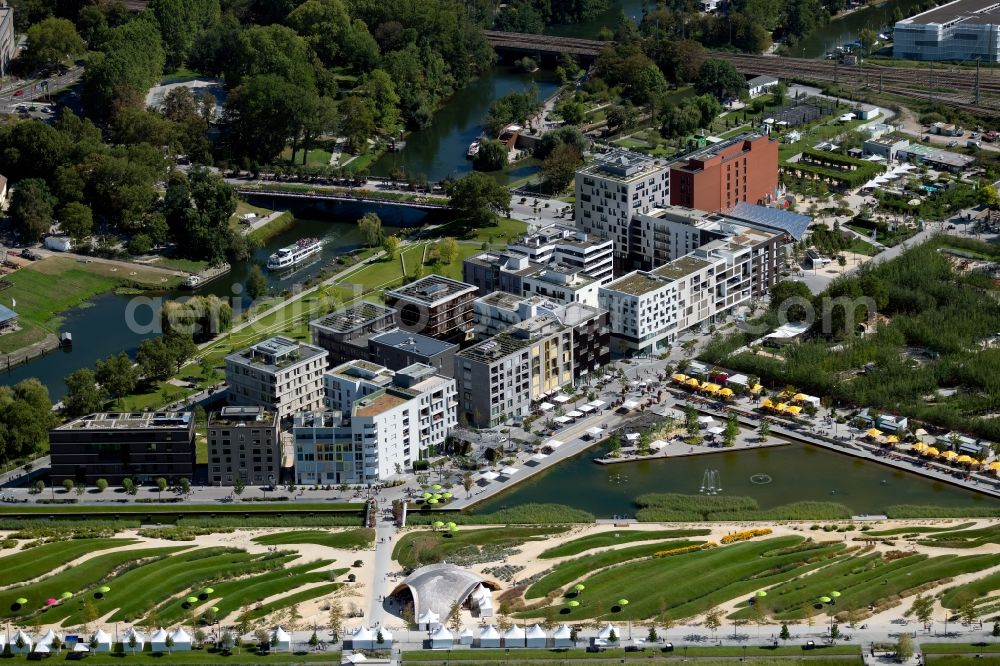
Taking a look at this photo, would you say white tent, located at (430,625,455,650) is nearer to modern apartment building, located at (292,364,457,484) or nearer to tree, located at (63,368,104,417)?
modern apartment building, located at (292,364,457,484)

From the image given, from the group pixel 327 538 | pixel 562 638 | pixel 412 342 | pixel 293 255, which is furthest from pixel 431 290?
pixel 562 638

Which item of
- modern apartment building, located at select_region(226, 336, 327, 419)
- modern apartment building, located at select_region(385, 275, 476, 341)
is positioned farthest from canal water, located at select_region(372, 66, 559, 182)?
modern apartment building, located at select_region(226, 336, 327, 419)

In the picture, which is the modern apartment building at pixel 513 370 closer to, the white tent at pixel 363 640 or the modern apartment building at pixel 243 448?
the modern apartment building at pixel 243 448

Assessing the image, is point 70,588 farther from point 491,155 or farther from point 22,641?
point 491,155

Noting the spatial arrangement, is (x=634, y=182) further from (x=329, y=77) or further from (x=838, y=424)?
(x=329, y=77)

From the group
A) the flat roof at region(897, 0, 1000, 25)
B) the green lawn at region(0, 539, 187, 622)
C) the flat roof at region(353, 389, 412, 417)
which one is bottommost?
the green lawn at region(0, 539, 187, 622)
